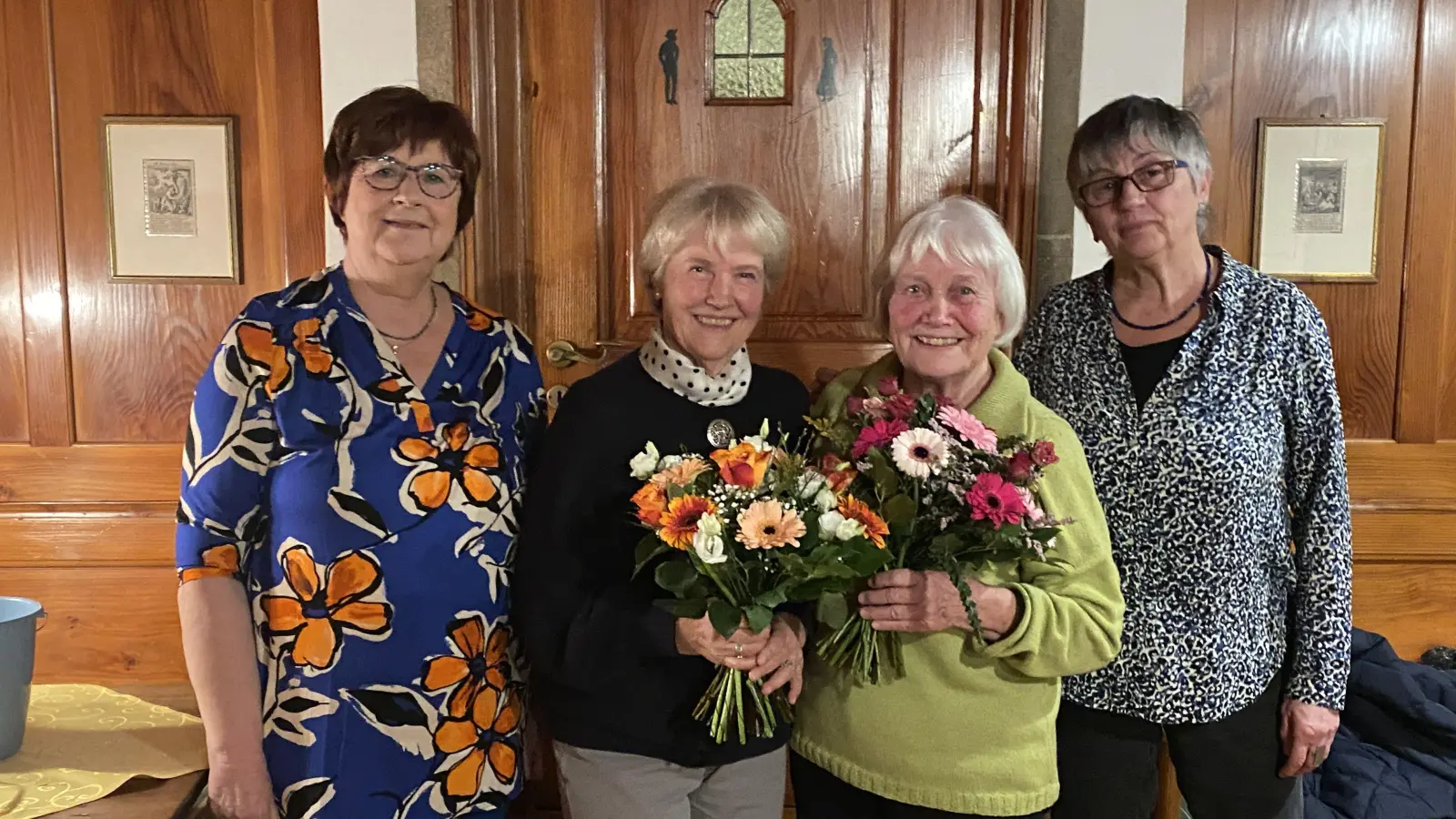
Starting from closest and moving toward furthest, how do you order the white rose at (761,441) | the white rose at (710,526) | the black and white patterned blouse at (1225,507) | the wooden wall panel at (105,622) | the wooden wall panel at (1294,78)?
the white rose at (710,526) < the white rose at (761,441) < the black and white patterned blouse at (1225,507) < the wooden wall panel at (1294,78) < the wooden wall panel at (105,622)


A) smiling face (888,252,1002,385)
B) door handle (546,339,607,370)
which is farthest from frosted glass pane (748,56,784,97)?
smiling face (888,252,1002,385)

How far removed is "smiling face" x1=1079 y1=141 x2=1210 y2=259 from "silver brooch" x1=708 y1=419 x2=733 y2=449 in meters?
0.73

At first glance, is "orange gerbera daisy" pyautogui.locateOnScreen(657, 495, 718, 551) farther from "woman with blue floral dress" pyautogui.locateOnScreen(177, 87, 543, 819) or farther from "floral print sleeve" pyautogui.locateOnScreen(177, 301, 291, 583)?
"floral print sleeve" pyautogui.locateOnScreen(177, 301, 291, 583)

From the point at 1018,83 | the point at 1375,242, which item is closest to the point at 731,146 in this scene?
the point at 1018,83

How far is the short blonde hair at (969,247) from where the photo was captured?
4.59 feet

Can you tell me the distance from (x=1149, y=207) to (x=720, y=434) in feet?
2.57

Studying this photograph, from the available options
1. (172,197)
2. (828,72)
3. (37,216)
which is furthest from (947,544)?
(37,216)

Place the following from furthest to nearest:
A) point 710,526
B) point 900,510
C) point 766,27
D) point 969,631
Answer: point 766,27
point 969,631
point 900,510
point 710,526

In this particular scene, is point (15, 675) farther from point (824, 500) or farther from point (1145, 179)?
point (1145, 179)

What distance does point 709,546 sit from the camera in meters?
1.12

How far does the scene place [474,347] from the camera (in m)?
1.44

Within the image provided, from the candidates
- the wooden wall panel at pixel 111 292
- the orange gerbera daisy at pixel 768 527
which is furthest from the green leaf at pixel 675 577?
the wooden wall panel at pixel 111 292

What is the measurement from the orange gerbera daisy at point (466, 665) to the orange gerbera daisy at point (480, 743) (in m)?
0.02

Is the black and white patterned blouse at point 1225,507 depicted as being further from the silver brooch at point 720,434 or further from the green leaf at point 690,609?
the green leaf at point 690,609
